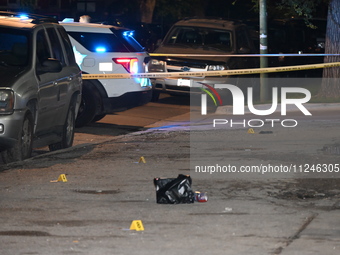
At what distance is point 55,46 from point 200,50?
25.6 ft

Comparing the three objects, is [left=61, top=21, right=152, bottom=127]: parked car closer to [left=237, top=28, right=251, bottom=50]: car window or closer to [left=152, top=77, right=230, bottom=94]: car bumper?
[left=152, top=77, right=230, bottom=94]: car bumper

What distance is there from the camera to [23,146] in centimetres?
1037

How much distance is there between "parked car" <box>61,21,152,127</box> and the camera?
14.4m

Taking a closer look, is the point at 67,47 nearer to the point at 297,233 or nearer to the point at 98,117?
the point at 98,117

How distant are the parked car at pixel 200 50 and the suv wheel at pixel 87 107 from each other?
3705mm

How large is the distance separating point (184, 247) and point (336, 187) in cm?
299

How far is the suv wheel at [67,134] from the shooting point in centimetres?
1206

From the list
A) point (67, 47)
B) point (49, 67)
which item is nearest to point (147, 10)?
point (67, 47)

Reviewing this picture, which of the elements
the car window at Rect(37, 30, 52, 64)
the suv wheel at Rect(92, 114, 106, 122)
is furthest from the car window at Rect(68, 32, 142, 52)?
the car window at Rect(37, 30, 52, 64)

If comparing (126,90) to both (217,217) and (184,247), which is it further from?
(184,247)

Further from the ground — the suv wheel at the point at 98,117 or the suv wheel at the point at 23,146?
the suv wheel at the point at 23,146

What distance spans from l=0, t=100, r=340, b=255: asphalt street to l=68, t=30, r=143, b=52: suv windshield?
6.74ft

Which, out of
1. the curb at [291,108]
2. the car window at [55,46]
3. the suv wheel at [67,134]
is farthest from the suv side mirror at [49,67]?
the curb at [291,108]

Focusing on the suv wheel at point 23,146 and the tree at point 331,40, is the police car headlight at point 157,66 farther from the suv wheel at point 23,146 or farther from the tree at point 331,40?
the suv wheel at point 23,146
